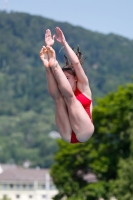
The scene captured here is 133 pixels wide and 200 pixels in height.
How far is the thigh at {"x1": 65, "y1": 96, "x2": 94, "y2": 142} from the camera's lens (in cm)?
1326

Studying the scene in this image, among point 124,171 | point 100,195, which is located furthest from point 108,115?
point 124,171

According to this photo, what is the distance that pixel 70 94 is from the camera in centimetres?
1310

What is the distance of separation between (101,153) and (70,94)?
55334mm

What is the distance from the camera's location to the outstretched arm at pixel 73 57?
1277 centimetres

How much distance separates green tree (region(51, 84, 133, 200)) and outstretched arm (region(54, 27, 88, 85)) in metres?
48.9

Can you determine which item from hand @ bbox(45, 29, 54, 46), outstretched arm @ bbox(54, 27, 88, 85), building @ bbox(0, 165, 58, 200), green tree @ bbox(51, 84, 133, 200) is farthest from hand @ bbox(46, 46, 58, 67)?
building @ bbox(0, 165, 58, 200)

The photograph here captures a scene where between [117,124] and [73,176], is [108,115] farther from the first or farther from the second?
[73,176]

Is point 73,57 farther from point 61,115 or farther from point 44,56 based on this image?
point 61,115

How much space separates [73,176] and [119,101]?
9.12 metres

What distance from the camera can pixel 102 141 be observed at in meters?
67.9

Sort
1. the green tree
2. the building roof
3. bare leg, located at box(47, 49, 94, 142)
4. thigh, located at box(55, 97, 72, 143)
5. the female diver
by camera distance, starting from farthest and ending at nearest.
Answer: the building roof, the green tree, thigh, located at box(55, 97, 72, 143), bare leg, located at box(47, 49, 94, 142), the female diver

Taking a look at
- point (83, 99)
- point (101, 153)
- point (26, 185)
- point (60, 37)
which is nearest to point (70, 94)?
point (83, 99)

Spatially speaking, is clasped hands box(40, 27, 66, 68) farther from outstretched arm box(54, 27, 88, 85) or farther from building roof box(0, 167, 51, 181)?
building roof box(0, 167, 51, 181)

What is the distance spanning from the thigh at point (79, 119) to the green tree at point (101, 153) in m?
48.6
